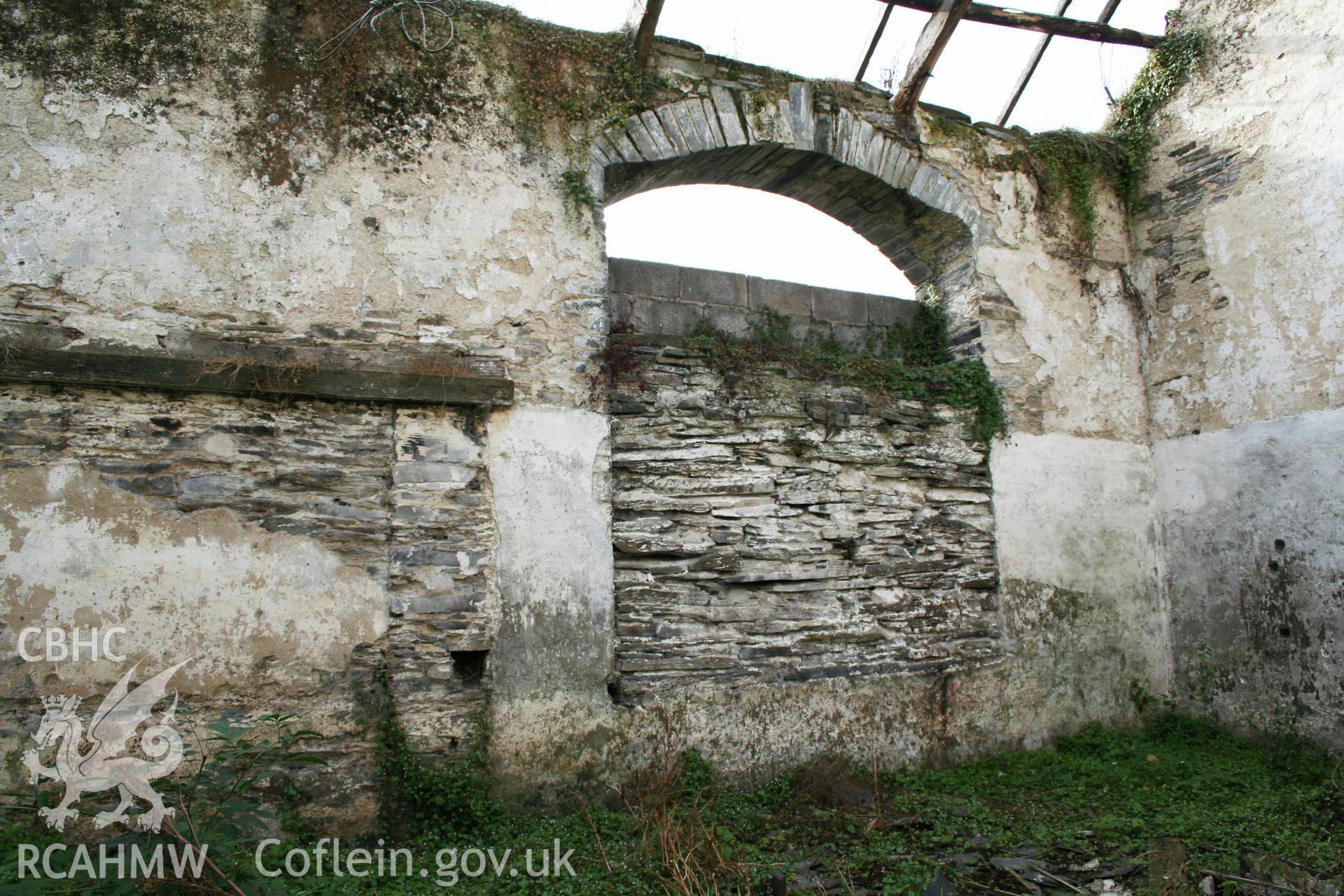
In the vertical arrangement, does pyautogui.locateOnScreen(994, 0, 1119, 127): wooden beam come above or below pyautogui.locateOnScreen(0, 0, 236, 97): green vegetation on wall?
above

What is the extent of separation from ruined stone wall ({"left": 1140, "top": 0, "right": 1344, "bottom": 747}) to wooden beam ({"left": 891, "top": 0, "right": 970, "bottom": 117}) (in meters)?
1.96

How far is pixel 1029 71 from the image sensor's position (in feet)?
20.0

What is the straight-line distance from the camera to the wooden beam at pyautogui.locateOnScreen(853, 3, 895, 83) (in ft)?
17.8

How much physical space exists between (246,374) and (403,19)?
2.06m

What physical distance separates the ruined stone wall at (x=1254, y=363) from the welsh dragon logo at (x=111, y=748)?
5852 millimetres

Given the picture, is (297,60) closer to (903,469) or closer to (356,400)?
(356,400)

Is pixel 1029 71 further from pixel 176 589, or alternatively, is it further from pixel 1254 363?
pixel 176 589

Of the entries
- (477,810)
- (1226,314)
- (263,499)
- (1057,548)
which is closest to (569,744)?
(477,810)

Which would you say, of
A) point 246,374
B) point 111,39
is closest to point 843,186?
point 246,374

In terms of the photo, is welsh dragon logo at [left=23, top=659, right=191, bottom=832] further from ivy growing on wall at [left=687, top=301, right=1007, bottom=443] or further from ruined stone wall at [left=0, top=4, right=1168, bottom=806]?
ivy growing on wall at [left=687, top=301, right=1007, bottom=443]

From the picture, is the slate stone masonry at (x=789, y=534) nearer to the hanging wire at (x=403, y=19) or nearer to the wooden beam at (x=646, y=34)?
the wooden beam at (x=646, y=34)

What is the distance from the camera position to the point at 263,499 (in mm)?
3750

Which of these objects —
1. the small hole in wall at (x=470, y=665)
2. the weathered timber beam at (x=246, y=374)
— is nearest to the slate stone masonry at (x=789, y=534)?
the small hole in wall at (x=470, y=665)

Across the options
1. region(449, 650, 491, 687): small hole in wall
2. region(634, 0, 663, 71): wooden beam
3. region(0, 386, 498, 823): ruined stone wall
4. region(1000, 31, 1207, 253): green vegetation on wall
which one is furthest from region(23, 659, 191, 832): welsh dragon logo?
region(1000, 31, 1207, 253): green vegetation on wall
